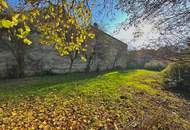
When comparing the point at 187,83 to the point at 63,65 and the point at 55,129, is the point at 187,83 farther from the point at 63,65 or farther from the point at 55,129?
the point at 63,65

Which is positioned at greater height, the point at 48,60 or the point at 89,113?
the point at 48,60

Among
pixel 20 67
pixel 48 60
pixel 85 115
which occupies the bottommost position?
pixel 85 115

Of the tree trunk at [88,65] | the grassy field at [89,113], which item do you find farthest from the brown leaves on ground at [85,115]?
the tree trunk at [88,65]

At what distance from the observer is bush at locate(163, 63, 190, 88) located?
10689 mm

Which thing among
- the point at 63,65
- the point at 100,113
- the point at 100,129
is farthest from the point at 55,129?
the point at 63,65

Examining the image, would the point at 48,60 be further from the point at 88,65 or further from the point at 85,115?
the point at 85,115

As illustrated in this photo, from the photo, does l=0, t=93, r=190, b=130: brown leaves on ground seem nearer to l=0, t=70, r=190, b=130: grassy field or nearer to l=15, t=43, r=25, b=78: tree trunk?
l=0, t=70, r=190, b=130: grassy field

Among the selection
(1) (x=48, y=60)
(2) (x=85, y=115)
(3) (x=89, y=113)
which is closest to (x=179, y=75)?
(3) (x=89, y=113)

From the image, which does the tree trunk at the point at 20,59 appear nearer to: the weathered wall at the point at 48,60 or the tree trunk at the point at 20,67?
the tree trunk at the point at 20,67

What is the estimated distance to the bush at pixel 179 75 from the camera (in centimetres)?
1069

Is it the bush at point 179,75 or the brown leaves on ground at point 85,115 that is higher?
the bush at point 179,75

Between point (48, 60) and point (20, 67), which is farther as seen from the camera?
point (48, 60)

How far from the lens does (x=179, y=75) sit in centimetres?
1102

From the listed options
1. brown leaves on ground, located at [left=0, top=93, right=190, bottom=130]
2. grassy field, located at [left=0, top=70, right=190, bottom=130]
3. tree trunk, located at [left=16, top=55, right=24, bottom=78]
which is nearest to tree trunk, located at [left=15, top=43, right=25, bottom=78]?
tree trunk, located at [left=16, top=55, right=24, bottom=78]
